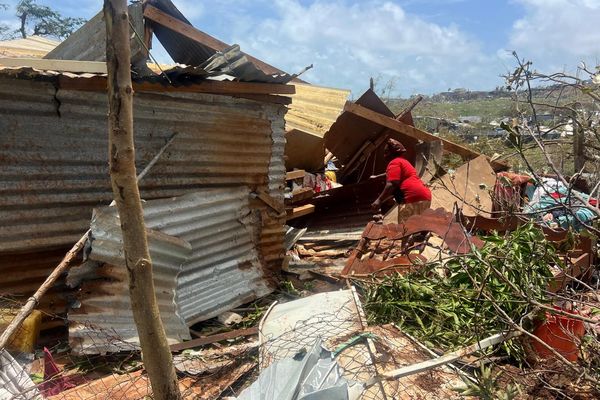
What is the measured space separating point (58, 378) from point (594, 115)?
159 inches

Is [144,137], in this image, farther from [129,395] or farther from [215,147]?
[129,395]

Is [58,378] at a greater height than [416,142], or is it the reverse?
[416,142]

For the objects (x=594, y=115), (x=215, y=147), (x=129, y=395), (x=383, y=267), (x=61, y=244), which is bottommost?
(x=129, y=395)

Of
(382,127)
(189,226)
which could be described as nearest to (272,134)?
(189,226)

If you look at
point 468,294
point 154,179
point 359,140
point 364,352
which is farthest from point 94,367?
point 359,140

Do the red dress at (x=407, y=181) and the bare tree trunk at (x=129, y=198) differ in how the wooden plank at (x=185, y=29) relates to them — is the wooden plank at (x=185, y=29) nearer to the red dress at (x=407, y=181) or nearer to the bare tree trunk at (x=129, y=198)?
the red dress at (x=407, y=181)

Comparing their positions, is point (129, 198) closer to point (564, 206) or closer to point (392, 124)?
point (564, 206)

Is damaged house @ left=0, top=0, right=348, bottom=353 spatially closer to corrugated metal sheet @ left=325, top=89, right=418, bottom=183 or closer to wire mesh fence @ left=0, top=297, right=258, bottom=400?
wire mesh fence @ left=0, top=297, right=258, bottom=400

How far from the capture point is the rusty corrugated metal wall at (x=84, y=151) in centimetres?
426

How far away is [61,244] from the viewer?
4.58 metres

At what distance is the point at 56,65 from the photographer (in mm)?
4105

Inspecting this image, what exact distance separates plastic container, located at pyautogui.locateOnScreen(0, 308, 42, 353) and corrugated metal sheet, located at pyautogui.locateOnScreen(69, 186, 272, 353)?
0.29 m

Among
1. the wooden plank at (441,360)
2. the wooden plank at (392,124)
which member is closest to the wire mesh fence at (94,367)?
the wooden plank at (441,360)

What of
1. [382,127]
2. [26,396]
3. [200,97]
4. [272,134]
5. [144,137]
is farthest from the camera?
[382,127]
